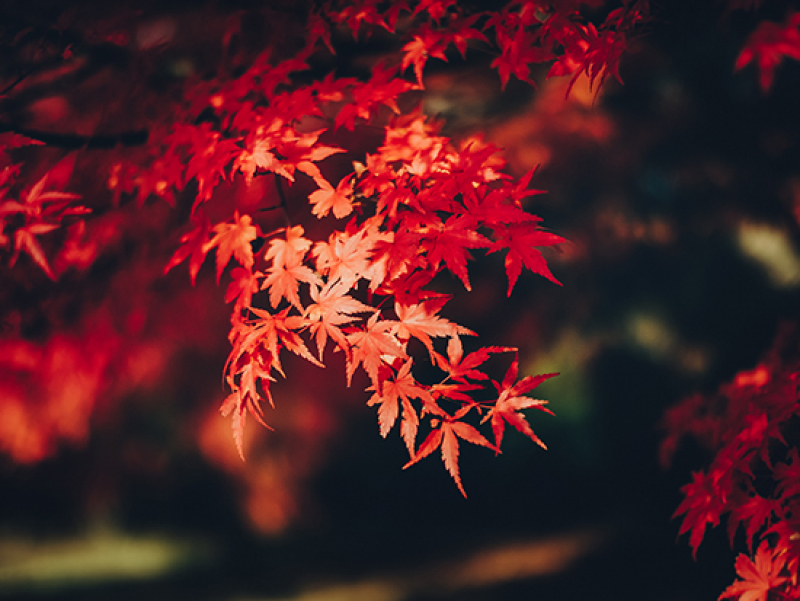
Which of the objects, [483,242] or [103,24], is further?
[103,24]

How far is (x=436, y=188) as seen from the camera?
1543 millimetres

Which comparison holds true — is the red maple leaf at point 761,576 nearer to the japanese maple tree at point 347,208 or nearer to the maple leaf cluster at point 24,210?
the japanese maple tree at point 347,208

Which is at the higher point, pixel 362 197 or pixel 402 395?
pixel 362 197

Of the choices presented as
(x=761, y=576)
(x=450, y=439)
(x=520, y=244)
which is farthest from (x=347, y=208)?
(x=761, y=576)

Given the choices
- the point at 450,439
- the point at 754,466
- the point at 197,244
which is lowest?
the point at 754,466

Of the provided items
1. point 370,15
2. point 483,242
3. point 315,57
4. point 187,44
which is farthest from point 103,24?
point 483,242

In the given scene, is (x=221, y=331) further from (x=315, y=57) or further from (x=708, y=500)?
(x=708, y=500)

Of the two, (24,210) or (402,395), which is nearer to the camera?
(402,395)

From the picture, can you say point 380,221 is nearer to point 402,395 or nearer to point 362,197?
point 362,197

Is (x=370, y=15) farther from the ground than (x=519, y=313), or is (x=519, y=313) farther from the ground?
(x=370, y=15)

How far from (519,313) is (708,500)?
4.14ft

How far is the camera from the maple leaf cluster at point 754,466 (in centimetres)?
165

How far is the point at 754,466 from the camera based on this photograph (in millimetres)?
2021

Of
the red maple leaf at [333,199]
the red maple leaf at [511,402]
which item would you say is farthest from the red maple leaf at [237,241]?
the red maple leaf at [511,402]
